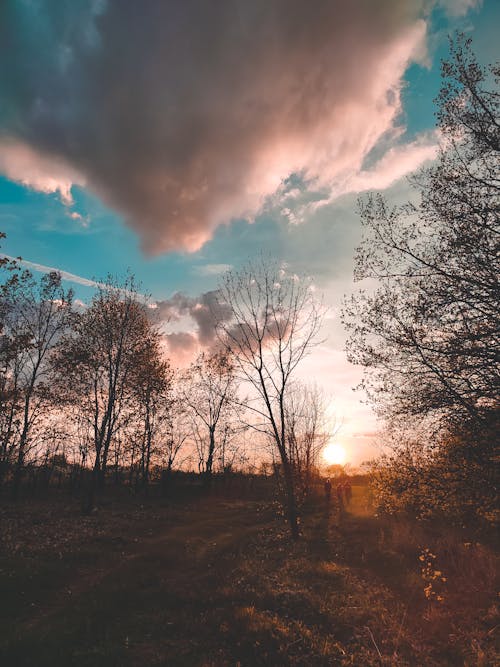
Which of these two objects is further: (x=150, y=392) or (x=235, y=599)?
(x=150, y=392)

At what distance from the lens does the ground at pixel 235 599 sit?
6.66m

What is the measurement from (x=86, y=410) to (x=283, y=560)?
18589 millimetres

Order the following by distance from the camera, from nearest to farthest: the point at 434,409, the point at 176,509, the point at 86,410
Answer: the point at 434,409 → the point at 86,410 → the point at 176,509

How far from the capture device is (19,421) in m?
23.3

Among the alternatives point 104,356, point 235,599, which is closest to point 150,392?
point 104,356

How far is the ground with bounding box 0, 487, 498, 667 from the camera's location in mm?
6660

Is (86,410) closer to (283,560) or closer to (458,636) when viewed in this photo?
(283,560)

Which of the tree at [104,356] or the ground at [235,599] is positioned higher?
the tree at [104,356]

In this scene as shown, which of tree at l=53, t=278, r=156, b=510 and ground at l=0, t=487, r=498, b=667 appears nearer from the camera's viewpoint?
ground at l=0, t=487, r=498, b=667

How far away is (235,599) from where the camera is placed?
896 cm

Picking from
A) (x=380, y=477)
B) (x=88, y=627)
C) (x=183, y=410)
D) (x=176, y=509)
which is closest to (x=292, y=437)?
(x=176, y=509)

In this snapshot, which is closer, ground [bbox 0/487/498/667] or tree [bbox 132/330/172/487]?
ground [bbox 0/487/498/667]

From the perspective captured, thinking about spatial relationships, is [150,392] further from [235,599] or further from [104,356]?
[235,599]

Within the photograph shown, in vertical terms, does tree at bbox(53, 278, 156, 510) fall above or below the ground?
above
